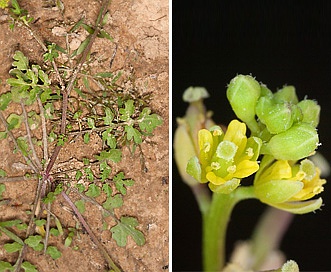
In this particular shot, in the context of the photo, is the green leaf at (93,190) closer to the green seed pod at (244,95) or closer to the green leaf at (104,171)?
the green leaf at (104,171)

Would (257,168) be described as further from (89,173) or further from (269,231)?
(89,173)

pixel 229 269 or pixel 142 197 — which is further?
pixel 142 197

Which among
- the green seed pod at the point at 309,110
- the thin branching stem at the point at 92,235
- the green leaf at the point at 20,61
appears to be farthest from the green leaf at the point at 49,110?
the green seed pod at the point at 309,110

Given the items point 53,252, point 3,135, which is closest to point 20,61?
point 3,135

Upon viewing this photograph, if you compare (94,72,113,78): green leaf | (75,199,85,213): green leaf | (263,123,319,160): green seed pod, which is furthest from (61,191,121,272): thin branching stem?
(263,123,319,160): green seed pod

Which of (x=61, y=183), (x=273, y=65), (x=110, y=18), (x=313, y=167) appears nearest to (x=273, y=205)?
(x=313, y=167)

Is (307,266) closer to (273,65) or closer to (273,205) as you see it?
(273,205)
